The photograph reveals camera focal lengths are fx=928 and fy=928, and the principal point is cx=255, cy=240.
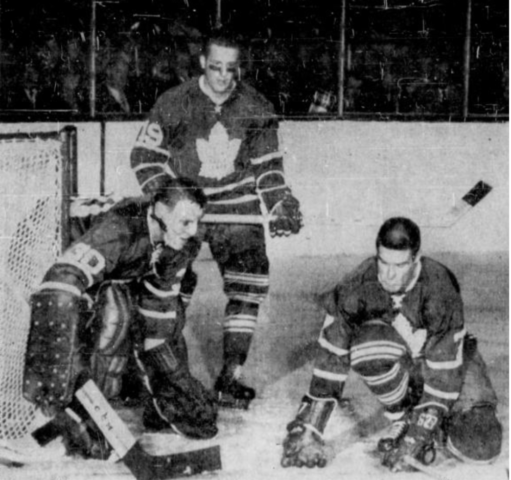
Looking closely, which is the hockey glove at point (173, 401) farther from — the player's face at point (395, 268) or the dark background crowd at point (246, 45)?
the dark background crowd at point (246, 45)

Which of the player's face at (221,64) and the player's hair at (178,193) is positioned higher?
the player's face at (221,64)

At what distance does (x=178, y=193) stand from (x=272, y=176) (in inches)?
13.2

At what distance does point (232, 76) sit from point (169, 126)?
28cm

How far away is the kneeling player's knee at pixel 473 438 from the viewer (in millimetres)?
3260

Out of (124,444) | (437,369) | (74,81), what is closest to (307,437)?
(437,369)

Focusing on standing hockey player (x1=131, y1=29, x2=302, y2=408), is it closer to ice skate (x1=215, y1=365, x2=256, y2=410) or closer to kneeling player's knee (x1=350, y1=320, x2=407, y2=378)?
ice skate (x1=215, y1=365, x2=256, y2=410)

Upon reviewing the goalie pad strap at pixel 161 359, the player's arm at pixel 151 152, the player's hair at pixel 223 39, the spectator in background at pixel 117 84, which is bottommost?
the goalie pad strap at pixel 161 359

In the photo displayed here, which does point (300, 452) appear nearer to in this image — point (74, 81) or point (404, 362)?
point (404, 362)

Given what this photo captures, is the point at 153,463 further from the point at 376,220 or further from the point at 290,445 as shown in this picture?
the point at 376,220

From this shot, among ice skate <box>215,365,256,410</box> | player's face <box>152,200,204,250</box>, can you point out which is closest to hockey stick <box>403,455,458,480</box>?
ice skate <box>215,365,256,410</box>

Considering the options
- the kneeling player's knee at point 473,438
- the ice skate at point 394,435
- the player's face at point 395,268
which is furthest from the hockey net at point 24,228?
the kneeling player's knee at point 473,438

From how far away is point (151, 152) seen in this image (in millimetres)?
3232

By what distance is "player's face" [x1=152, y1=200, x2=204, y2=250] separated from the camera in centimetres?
322

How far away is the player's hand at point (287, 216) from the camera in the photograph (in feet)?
10.7
